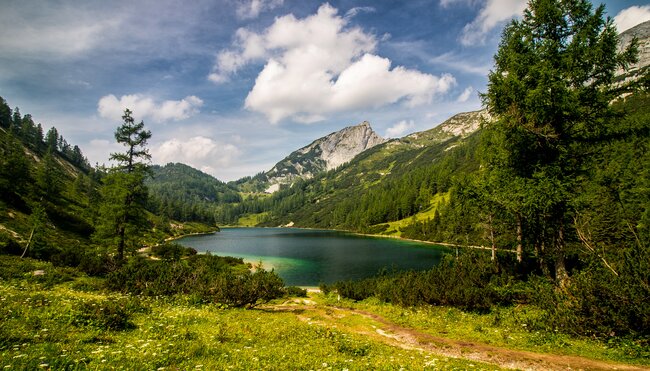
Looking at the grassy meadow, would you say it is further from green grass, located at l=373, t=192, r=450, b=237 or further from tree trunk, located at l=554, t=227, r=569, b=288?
green grass, located at l=373, t=192, r=450, b=237

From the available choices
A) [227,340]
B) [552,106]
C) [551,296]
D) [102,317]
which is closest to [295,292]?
[227,340]

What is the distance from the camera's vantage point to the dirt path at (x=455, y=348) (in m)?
10.8

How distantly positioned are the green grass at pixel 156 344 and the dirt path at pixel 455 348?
206 centimetres

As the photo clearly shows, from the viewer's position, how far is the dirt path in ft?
35.4

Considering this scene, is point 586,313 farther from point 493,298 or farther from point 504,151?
point 504,151

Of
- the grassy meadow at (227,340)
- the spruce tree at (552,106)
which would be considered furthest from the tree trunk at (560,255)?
the grassy meadow at (227,340)

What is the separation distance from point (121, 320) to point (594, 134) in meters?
26.6

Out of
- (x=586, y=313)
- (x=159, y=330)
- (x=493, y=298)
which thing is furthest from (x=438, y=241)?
(x=159, y=330)

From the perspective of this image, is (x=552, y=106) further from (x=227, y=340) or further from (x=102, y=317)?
(x=102, y=317)

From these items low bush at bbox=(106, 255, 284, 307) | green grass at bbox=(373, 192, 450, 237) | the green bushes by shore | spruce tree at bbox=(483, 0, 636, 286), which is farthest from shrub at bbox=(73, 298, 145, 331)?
green grass at bbox=(373, 192, 450, 237)

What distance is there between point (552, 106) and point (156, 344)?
22222mm

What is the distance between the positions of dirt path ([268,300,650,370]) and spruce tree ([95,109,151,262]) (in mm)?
24739

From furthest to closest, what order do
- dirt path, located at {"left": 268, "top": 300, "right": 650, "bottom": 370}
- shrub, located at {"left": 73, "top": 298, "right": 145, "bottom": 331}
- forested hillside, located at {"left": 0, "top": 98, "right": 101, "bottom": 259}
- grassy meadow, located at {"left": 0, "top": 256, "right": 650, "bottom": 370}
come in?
forested hillside, located at {"left": 0, "top": 98, "right": 101, "bottom": 259}
dirt path, located at {"left": 268, "top": 300, "right": 650, "bottom": 370}
shrub, located at {"left": 73, "top": 298, "right": 145, "bottom": 331}
grassy meadow, located at {"left": 0, "top": 256, "right": 650, "bottom": 370}

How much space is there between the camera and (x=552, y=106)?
16.9m
